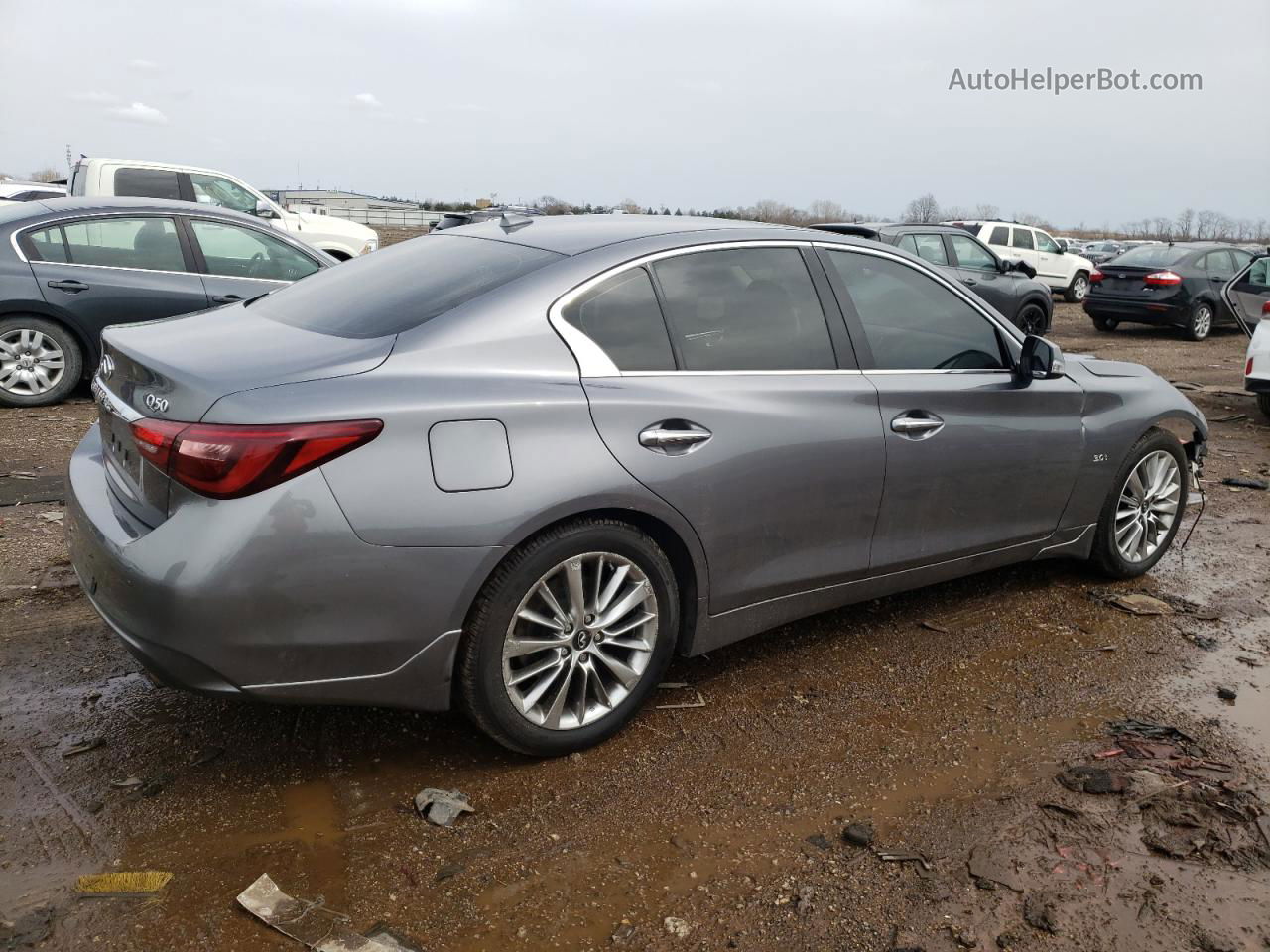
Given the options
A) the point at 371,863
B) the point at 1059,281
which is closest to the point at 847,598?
the point at 371,863

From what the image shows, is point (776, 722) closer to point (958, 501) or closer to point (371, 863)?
point (958, 501)

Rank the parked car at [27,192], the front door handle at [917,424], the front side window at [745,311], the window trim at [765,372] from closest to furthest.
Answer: the window trim at [765,372], the front side window at [745,311], the front door handle at [917,424], the parked car at [27,192]

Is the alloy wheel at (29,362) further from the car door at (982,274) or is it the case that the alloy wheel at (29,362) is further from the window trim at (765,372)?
the car door at (982,274)

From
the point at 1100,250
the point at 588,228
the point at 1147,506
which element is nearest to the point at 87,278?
the point at 588,228

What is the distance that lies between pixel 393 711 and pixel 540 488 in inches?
44.9

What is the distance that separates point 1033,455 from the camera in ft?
14.0

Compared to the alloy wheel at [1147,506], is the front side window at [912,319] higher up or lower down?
higher up

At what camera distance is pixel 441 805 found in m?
2.97

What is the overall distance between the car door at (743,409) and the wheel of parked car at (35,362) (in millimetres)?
6453

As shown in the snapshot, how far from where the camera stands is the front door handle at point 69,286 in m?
7.88

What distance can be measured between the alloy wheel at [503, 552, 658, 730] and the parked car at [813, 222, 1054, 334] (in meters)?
11.1

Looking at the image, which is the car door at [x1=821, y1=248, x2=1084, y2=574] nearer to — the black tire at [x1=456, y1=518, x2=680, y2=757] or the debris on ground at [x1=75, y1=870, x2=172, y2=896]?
the black tire at [x1=456, y1=518, x2=680, y2=757]

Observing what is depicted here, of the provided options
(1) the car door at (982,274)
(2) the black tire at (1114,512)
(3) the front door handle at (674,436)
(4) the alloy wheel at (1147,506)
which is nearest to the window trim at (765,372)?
(3) the front door handle at (674,436)

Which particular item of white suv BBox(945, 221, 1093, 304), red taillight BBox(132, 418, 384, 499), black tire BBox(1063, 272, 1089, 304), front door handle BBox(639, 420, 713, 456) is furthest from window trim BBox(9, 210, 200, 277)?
black tire BBox(1063, 272, 1089, 304)
